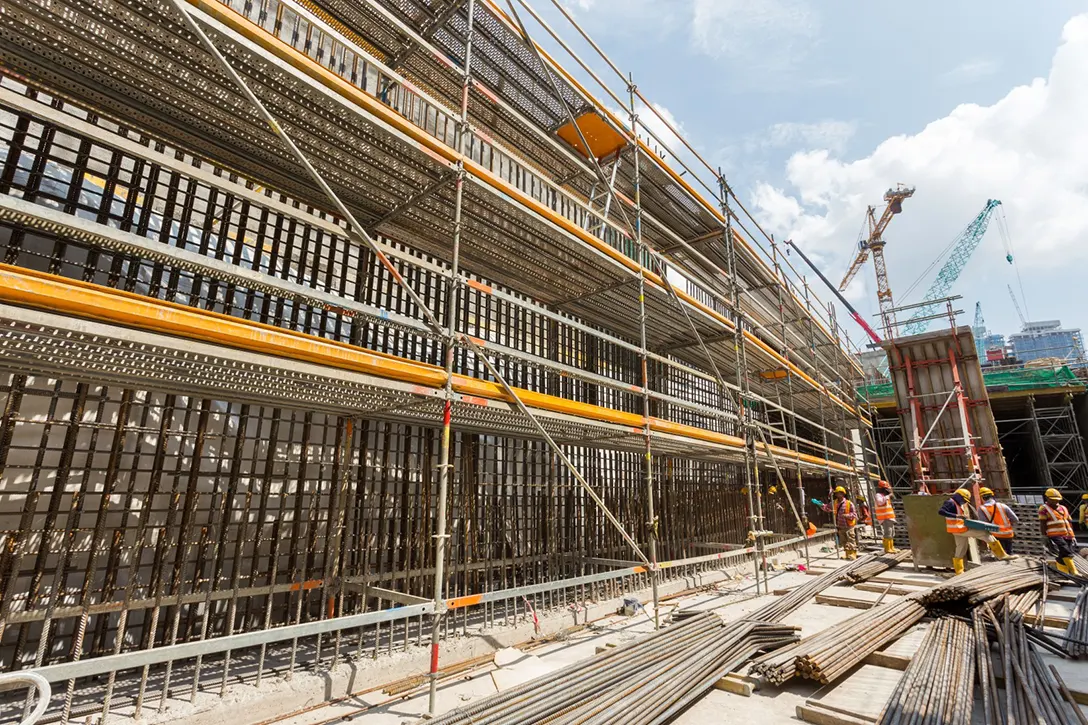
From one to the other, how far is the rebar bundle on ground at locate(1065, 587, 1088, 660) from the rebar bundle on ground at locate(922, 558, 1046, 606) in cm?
79

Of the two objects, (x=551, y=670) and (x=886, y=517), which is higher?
(x=886, y=517)

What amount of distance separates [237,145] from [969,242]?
92.7 meters

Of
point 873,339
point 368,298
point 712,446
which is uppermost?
point 873,339

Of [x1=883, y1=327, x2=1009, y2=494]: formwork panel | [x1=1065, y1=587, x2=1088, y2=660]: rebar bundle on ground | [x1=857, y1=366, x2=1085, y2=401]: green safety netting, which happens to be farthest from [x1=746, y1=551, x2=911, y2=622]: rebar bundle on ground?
[x1=857, y1=366, x2=1085, y2=401]: green safety netting

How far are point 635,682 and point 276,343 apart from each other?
401cm

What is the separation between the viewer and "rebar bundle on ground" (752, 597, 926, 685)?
456 centimetres

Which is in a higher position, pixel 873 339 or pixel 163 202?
pixel 873 339

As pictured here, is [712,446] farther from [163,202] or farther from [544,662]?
[163,202]

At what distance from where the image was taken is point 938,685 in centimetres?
411

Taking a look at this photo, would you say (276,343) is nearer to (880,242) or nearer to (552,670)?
(552,670)

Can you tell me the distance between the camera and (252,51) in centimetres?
378

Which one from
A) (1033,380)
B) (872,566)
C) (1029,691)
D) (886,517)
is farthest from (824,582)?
(1033,380)

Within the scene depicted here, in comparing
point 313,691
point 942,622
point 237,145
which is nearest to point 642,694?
point 313,691

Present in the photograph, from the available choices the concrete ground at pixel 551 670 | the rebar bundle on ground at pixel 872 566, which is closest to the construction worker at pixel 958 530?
the rebar bundle on ground at pixel 872 566
